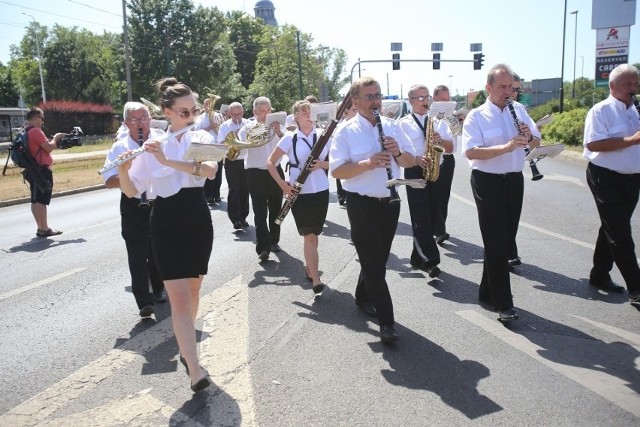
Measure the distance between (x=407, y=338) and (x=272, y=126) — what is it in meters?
4.08

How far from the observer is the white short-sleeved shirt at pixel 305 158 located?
19.9 feet

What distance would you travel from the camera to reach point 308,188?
6.06 meters

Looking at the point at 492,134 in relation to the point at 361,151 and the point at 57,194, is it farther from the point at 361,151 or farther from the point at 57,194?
the point at 57,194

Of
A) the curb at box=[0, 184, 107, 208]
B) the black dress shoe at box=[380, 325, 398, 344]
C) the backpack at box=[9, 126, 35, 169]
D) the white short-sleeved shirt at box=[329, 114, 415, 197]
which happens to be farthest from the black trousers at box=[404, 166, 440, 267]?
the curb at box=[0, 184, 107, 208]

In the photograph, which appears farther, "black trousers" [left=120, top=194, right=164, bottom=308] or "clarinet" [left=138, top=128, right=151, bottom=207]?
"black trousers" [left=120, top=194, right=164, bottom=308]

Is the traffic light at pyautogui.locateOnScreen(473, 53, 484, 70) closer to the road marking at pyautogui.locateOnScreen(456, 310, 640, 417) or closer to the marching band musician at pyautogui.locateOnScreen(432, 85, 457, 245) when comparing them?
the marching band musician at pyautogui.locateOnScreen(432, 85, 457, 245)

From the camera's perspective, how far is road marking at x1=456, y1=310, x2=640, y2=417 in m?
3.54

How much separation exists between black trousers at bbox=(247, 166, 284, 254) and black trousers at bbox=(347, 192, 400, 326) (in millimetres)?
3056

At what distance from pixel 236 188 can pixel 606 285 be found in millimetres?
5967

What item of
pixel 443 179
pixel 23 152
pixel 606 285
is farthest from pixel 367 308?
pixel 23 152

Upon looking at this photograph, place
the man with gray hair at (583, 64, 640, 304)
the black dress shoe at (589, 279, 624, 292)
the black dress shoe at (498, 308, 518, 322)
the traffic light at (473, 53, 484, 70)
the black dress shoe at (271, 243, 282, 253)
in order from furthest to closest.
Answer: the traffic light at (473, 53, 484, 70)
the black dress shoe at (271, 243, 282, 253)
the black dress shoe at (589, 279, 624, 292)
the man with gray hair at (583, 64, 640, 304)
the black dress shoe at (498, 308, 518, 322)

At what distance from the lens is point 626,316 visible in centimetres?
496

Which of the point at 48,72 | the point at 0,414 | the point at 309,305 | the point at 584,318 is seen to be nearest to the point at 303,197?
the point at 309,305

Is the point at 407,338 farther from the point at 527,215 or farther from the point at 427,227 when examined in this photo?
the point at 527,215
